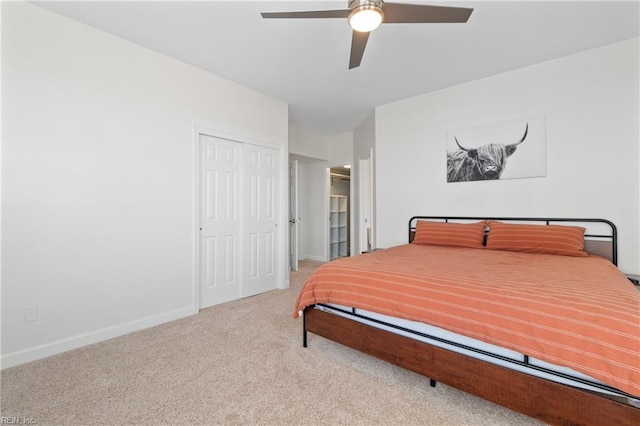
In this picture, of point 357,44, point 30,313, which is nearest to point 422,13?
point 357,44

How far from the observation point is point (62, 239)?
7.55 ft

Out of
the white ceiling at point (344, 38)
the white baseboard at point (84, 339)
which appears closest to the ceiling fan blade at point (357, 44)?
the white ceiling at point (344, 38)

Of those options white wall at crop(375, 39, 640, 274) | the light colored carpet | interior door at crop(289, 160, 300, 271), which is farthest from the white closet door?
white wall at crop(375, 39, 640, 274)

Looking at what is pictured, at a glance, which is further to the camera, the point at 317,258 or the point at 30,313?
the point at 317,258

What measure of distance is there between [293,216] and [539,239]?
381 cm

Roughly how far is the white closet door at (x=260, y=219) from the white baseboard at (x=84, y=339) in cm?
93

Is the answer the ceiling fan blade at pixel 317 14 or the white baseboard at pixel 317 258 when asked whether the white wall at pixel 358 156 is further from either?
the ceiling fan blade at pixel 317 14

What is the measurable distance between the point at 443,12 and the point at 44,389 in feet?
11.2

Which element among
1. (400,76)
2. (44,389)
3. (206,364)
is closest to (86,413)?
(44,389)

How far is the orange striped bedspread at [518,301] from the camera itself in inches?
45.6

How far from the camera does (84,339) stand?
240cm

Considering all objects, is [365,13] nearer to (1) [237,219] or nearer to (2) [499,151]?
(2) [499,151]

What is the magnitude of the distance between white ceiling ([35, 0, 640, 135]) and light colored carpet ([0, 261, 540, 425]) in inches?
105

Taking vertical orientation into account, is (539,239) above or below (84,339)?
above
